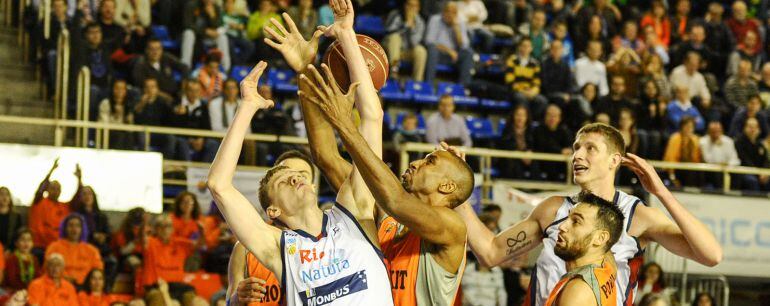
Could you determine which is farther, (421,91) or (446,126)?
(421,91)

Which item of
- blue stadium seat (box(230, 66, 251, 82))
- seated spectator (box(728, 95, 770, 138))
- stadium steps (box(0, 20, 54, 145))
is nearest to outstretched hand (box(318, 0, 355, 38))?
stadium steps (box(0, 20, 54, 145))

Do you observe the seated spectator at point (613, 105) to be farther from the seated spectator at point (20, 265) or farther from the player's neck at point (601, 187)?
the player's neck at point (601, 187)

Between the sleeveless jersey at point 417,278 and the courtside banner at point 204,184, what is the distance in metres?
7.62

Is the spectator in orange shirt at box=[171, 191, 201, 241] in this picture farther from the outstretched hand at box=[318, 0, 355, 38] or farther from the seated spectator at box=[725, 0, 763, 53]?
the seated spectator at box=[725, 0, 763, 53]

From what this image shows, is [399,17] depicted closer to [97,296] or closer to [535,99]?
[535,99]

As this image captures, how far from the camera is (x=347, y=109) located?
5.14 meters

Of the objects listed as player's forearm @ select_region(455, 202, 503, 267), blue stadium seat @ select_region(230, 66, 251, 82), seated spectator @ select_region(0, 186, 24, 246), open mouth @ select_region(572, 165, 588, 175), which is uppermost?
blue stadium seat @ select_region(230, 66, 251, 82)

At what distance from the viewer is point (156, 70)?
14703 millimetres

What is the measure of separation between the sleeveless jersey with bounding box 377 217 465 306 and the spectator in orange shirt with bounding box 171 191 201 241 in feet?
23.5

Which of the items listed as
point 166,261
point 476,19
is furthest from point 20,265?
point 476,19

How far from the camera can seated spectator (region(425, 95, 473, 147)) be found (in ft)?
49.6

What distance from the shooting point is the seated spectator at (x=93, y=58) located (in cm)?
1401

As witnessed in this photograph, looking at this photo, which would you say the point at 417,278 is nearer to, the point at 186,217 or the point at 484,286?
the point at 484,286

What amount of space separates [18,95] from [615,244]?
34.0 feet
